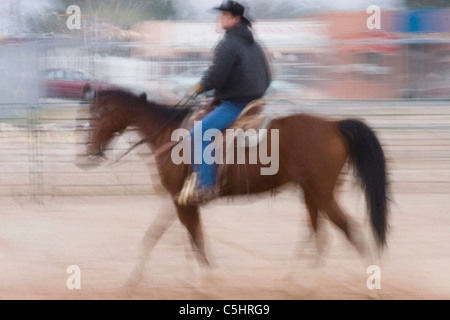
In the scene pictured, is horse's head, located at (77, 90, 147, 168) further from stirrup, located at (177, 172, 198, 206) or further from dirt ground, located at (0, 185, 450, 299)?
dirt ground, located at (0, 185, 450, 299)

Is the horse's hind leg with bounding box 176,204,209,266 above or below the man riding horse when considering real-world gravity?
below

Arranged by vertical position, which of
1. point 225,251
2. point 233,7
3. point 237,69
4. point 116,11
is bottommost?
point 225,251

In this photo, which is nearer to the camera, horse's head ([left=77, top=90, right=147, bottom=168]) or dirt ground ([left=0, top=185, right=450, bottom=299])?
dirt ground ([left=0, top=185, right=450, bottom=299])

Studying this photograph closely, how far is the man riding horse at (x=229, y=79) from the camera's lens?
5648 mm

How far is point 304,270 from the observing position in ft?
20.1

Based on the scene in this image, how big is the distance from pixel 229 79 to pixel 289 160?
770mm

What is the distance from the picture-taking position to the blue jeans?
223 inches

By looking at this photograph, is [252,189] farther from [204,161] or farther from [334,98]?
[334,98]

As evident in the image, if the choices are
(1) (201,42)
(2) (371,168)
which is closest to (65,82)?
(1) (201,42)

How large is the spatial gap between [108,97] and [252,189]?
1.33m

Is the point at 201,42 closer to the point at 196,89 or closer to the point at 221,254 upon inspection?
the point at 221,254

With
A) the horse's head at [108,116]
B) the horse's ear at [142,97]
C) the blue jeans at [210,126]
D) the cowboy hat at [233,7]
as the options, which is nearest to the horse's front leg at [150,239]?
the blue jeans at [210,126]

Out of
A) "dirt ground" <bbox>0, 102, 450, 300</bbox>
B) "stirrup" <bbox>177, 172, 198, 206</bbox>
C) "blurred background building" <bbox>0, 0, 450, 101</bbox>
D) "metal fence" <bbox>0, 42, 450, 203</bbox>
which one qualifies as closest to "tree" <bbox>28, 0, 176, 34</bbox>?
"blurred background building" <bbox>0, 0, 450, 101</bbox>

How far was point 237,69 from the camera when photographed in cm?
568
